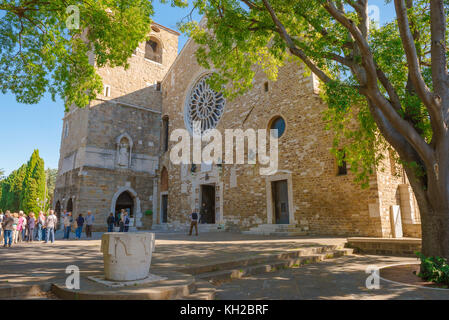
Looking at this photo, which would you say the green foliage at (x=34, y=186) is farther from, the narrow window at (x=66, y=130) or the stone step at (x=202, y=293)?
the stone step at (x=202, y=293)

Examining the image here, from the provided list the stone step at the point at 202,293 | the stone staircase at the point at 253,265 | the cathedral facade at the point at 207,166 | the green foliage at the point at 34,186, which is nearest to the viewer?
the stone step at the point at 202,293

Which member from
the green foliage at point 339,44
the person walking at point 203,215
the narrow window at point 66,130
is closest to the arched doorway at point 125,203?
the person walking at point 203,215

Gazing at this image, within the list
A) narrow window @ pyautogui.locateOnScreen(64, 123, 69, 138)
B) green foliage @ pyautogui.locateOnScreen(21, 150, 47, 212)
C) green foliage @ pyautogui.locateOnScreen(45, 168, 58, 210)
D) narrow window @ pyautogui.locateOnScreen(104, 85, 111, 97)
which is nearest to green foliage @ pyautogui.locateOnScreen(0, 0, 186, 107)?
narrow window @ pyautogui.locateOnScreen(104, 85, 111, 97)

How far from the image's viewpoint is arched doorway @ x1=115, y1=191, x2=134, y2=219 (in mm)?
18470

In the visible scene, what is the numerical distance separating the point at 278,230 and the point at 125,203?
11635 mm

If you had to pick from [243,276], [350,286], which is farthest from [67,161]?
[350,286]

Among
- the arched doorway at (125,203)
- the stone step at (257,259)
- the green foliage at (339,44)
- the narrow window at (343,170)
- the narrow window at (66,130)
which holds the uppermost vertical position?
the narrow window at (66,130)

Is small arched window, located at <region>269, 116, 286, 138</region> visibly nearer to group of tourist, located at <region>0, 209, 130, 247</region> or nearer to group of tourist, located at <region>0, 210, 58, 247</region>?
group of tourist, located at <region>0, 209, 130, 247</region>

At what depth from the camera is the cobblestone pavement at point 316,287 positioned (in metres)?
3.84

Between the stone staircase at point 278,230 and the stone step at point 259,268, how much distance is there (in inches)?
143

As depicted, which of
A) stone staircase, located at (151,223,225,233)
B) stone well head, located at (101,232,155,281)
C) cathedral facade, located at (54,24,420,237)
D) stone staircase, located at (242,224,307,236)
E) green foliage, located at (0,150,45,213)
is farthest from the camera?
green foliage, located at (0,150,45,213)

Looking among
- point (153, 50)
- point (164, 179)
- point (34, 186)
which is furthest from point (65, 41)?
point (34, 186)

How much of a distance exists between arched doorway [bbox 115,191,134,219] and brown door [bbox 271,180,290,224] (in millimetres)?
10732

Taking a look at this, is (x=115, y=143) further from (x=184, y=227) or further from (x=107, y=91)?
(x=184, y=227)
